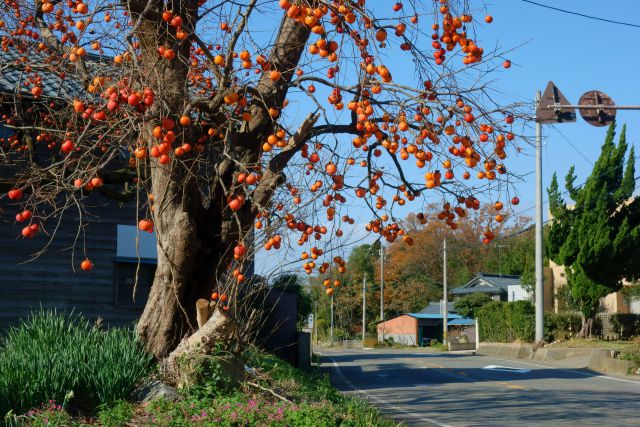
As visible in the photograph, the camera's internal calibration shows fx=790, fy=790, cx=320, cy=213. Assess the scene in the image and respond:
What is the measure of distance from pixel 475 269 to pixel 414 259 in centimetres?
713

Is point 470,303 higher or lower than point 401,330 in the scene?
higher

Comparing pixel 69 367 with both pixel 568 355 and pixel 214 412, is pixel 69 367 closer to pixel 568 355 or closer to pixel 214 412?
pixel 214 412

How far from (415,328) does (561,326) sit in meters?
26.3

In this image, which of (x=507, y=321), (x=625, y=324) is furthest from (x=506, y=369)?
(x=507, y=321)

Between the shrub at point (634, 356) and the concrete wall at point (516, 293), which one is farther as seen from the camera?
the concrete wall at point (516, 293)

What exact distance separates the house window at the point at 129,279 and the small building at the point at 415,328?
45.0m

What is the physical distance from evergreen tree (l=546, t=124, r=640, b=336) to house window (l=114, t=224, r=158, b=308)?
21.3 metres

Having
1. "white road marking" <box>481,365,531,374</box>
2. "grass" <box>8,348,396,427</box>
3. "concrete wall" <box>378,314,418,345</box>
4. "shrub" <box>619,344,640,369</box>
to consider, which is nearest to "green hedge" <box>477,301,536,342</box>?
"white road marking" <box>481,365,531,374</box>

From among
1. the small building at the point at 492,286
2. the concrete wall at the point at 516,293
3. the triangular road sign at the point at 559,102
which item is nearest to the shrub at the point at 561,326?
the concrete wall at the point at 516,293

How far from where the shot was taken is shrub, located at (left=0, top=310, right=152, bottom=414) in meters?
6.99

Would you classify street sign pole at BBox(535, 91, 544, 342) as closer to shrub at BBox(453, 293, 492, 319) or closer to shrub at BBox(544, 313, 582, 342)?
shrub at BBox(544, 313, 582, 342)

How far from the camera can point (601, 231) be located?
107 feet

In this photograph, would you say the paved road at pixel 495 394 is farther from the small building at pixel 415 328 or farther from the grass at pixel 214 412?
the small building at pixel 415 328

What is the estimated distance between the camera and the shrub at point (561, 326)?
3497 centimetres
